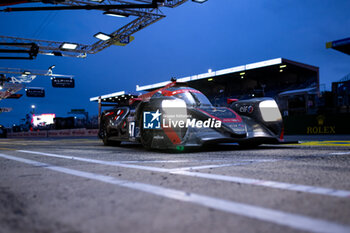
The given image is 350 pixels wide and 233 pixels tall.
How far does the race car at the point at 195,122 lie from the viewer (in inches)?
220

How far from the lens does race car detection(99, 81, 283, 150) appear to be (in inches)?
220

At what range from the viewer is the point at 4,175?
3.32 meters

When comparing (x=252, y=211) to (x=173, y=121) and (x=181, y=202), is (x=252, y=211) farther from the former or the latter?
→ (x=173, y=121)

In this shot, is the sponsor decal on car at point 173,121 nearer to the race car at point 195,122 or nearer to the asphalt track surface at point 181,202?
the race car at point 195,122

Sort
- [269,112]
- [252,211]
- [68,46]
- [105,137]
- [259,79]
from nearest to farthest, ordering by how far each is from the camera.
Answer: [252,211] → [269,112] → [105,137] → [68,46] → [259,79]

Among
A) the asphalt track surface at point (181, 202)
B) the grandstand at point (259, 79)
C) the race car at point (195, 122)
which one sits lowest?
the asphalt track surface at point (181, 202)

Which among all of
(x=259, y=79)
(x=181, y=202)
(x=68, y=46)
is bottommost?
(x=181, y=202)

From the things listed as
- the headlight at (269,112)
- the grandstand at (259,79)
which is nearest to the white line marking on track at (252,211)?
the headlight at (269,112)

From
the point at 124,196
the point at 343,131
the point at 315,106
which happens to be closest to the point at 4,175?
the point at 124,196

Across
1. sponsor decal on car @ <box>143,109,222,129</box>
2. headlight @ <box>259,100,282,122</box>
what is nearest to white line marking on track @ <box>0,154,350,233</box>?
sponsor decal on car @ <box>143,109,222,129</box>

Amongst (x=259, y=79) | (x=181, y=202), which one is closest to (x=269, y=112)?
(x=181, y=202)

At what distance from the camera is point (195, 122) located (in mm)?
5766

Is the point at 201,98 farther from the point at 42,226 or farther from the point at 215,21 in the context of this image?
the point at 215,21

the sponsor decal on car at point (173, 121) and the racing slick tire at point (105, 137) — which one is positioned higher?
the sponsor decal on car at point (173, 121)
